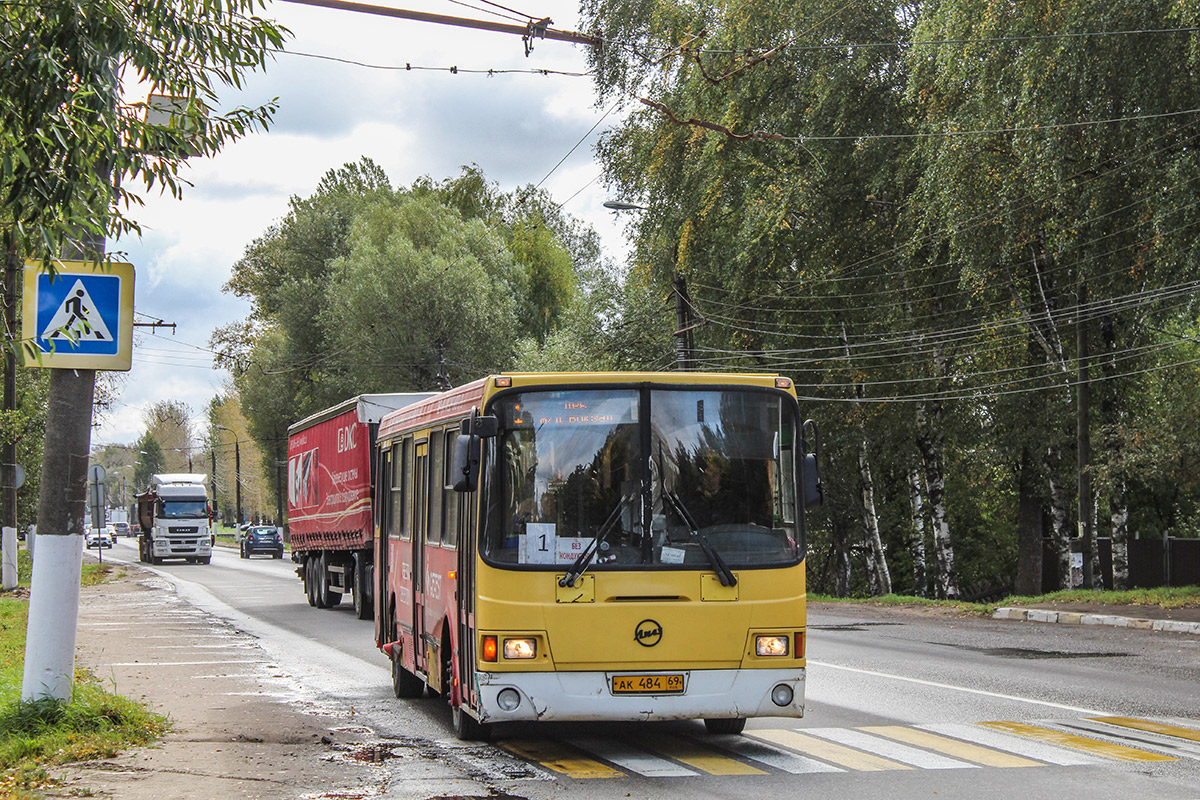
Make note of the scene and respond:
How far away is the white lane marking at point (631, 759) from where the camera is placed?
28.9 feet

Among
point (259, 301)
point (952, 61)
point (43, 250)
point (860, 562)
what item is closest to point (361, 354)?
point (259, 301)

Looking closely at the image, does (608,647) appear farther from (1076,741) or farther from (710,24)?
(710,24)

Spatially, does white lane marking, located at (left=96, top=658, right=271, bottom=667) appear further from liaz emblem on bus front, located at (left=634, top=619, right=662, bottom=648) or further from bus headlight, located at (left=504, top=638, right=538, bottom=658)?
liaz emblem on bus front, located at (left=634, top=619, right=662, bottom=648)

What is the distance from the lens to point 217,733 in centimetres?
1066

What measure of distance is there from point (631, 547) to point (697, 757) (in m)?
1.55

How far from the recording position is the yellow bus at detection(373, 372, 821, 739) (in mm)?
8977

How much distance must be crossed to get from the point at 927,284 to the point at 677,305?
5.75 m

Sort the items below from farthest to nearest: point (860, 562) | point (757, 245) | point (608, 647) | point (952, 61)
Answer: point (860, 562)
point (757, 245)
point (952, 61)
point (608, 647)

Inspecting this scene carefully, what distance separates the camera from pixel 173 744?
10000 millimetres

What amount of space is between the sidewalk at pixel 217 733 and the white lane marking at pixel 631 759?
1.64 metres

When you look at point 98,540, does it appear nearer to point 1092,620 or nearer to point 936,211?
point 936,211

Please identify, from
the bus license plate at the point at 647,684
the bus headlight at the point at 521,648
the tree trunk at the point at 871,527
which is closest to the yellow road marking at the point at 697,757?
the bus license plate at the point at 647,684

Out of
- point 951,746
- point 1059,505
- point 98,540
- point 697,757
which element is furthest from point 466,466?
point 98,540

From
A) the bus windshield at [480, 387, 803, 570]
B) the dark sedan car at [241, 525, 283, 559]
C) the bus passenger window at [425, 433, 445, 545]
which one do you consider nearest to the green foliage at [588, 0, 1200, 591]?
the bus passenger window at [425, 433, 445, 545]
